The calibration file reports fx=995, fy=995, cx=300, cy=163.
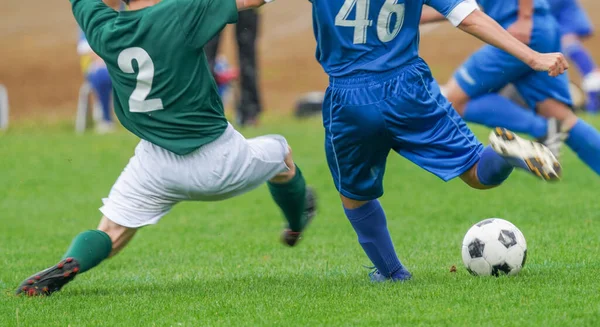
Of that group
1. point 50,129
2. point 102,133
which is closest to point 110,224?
point 102,133

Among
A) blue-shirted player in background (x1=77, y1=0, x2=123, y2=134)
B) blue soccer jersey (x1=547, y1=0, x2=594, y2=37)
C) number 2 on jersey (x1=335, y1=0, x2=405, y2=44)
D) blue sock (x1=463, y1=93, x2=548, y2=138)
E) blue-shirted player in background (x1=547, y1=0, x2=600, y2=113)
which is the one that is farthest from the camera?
blue-shirted player in background (x1=77, y1=0, x2=123, y2=134)

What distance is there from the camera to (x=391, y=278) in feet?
15.6

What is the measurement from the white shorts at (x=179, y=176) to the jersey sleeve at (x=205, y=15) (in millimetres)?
514

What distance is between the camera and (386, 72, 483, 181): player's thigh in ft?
14.3

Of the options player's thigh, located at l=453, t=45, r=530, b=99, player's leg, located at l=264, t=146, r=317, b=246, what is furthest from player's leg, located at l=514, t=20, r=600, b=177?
player's leg, located at l=264, t=146, r=317, b=246

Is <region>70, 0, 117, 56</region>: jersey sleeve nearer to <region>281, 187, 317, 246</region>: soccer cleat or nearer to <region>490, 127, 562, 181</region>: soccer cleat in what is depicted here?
<region>281, 187, 317, 246</region>: soccer cleat

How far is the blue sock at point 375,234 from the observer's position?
472cm

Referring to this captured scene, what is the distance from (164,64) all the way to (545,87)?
3.27 m

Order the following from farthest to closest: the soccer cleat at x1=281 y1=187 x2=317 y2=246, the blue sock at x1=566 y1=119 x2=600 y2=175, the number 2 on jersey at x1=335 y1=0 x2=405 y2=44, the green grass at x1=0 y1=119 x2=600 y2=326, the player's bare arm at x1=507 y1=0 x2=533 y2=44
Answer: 1. the blue sock at x1=566 y1=119 x2=600 y2=175
2. the player's bare arm at x1=507 y1=0 x2=533 y2=44
3. the soccer cleat at x1=281 y1=187 x2=317 y2=246
4. the number 2 on jersey at x1=335 y1=0 x2=405 y2=44
5. the green grass at x1=0 y1=119 x2=600 y2=326

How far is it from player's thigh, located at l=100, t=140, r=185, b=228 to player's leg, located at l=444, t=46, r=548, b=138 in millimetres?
2963

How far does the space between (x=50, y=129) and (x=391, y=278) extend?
1080 centimetres

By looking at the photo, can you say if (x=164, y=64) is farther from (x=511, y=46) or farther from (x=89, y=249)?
(x=511, y=46)

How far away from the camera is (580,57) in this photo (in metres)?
13.6

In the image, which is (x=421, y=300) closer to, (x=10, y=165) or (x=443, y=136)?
(x=443, y=136)
